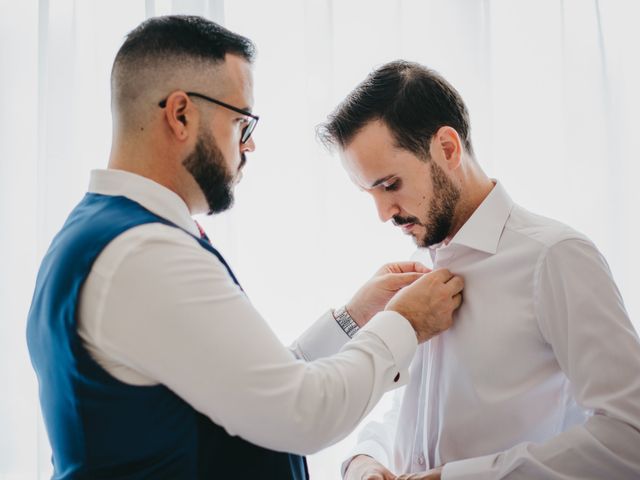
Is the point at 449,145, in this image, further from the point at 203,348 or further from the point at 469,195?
the point at 203,348

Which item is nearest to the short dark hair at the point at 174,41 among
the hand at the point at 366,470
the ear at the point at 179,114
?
the ear at the point at 179,114

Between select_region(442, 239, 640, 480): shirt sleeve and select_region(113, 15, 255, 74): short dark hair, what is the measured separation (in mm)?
830

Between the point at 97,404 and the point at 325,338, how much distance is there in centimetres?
71

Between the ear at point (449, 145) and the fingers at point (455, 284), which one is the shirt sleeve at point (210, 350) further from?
the ear at point (449, 145)

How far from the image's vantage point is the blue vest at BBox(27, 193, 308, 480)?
101 centimetres

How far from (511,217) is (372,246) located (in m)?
0.90

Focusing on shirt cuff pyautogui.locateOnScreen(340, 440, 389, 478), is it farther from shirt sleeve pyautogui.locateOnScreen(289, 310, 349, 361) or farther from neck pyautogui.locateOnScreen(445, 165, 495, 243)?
neck pyautogui.locateOnScreen(445, 165, 495, 243)

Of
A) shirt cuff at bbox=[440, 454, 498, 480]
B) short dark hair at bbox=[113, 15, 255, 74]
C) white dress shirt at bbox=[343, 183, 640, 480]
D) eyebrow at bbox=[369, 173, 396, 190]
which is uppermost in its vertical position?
short dark hair at bbox=[113, 15, 255, 74]

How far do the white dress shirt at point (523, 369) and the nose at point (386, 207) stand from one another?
0.50 ft

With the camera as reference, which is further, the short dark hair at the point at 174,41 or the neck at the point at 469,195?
the neck at the point at 469,195

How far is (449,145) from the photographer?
55.5 inches

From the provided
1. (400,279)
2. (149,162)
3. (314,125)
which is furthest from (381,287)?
(314,125)

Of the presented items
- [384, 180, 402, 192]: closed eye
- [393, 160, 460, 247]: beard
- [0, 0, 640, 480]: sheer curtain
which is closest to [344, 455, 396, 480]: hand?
[393, 160, 460, 247]: beard

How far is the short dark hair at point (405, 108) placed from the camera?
1408mm
